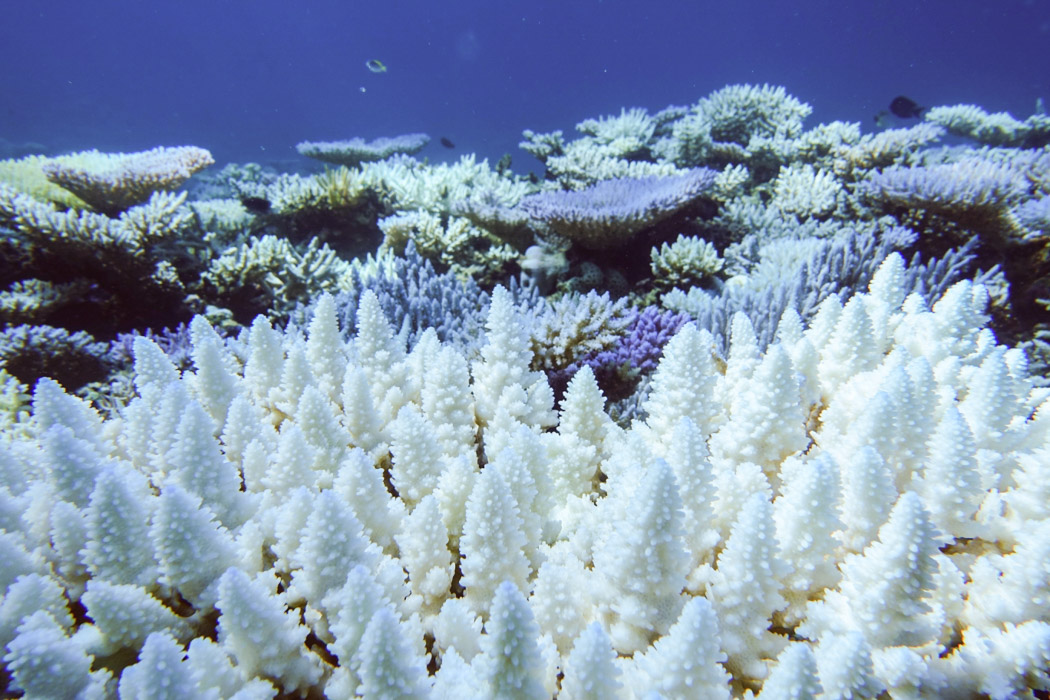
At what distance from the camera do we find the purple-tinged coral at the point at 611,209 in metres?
4.36

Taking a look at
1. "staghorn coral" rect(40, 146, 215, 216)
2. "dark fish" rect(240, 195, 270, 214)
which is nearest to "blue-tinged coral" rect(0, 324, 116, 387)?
"staghorn coral" rect(40, 146, 215, 216)

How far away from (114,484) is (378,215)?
6.12 meters

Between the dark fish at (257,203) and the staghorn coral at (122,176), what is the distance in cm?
63

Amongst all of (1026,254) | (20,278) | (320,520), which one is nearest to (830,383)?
(320,520)

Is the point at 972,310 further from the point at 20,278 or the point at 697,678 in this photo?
the point at 20,278

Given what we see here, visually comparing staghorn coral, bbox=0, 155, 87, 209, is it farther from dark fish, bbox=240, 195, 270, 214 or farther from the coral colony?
the coral colony

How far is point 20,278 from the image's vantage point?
4172 millimetres

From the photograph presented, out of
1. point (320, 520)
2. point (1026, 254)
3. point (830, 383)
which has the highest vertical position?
point (1026, 254)

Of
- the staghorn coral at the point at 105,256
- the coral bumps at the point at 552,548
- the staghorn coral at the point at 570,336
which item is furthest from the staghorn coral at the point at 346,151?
the coral bumps at the point at 552,548

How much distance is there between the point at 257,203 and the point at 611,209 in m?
4.91

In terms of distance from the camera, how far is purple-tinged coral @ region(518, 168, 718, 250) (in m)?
4.36

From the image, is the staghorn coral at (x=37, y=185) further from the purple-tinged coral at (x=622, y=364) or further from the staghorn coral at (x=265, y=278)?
the purple-tinged coral at (x=622, y=364)

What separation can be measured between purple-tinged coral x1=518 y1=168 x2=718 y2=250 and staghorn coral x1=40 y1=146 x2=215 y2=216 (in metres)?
4.27

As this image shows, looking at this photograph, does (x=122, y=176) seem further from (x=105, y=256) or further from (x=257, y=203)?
(x=105, y=256)
